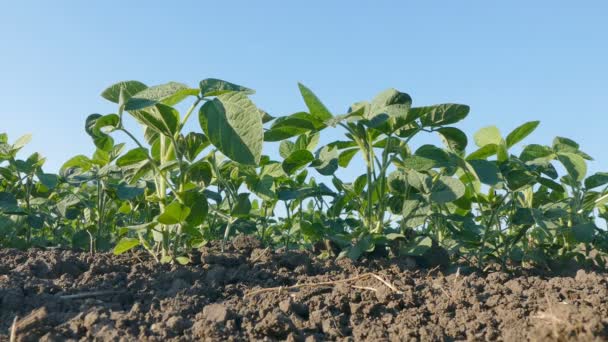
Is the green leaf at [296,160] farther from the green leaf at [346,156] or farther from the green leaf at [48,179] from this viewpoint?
the green leaf at [48,179]

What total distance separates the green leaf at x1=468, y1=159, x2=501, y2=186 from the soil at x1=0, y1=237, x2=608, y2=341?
338 millimetres

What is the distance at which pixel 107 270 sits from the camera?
96.0 inches

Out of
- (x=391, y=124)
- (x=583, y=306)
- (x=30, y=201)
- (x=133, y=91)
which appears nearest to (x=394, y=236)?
(x=391, y=124)

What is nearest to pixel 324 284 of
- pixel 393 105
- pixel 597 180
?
pixel 393 105

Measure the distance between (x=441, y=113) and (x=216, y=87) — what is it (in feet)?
2.70

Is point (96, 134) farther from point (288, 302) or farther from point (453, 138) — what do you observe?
point (453, 138)

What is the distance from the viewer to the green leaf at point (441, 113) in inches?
89.0

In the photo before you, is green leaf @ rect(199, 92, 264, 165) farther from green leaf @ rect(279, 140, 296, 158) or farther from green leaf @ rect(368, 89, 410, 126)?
green leaf @ rect(279, 140, 296, 158)

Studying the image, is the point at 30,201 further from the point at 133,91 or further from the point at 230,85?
the point at 230,85

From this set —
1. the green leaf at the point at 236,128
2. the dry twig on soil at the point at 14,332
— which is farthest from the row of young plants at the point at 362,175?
the dry twig on soil at the point at 14,332

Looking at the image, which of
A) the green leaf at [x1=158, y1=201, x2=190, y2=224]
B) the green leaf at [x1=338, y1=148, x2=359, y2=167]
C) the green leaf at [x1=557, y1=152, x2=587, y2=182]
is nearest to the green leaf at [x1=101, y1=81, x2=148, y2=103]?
the green leaf at [x1=158, y1=201, x2=190, y2=224]

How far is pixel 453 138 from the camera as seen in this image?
2.50 metres

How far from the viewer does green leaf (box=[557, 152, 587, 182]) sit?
2514mm

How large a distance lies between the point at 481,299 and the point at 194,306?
2.89 ft
